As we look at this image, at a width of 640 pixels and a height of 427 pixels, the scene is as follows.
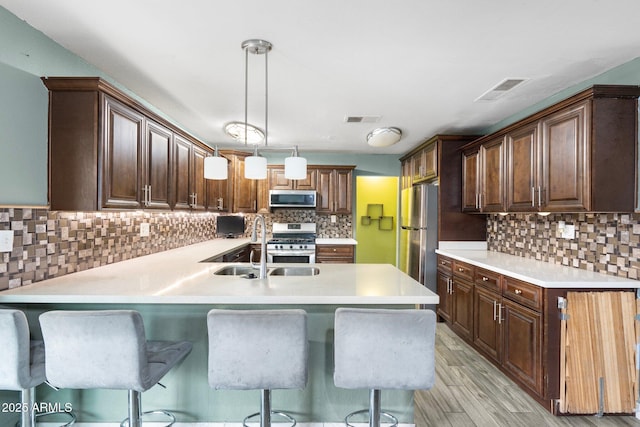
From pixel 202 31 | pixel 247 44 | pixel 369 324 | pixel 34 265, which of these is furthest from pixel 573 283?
pixel 34 265

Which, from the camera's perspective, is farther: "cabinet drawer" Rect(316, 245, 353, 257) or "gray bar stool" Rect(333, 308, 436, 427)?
"cabinet drawer" Rect(316, 245, 353, 257)

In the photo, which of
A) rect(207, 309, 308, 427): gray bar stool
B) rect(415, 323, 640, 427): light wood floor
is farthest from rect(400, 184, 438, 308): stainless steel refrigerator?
rect(207, 309, 308, 427): gray bar stool

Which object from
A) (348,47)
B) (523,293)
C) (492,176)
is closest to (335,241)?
(492,176)

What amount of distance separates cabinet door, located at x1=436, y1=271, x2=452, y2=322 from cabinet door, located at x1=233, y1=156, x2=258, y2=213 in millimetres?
2856

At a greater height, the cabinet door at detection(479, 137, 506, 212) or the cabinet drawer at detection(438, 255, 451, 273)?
the cabinet door at detection(479, 137, 506, 212)

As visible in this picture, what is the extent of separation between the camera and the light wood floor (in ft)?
7.13

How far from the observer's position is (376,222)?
264 inches

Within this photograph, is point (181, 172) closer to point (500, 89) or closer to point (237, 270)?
point (237, 270)

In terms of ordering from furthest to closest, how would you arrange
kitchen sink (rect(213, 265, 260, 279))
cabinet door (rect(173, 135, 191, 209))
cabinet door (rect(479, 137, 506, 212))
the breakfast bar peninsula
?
cabinet door (rect(479, 137, 506, 212))
cabinet door (rect(173, 135, 191, 209))
kitchen sink (rect(213, 265, 260, 279))
the breakfast bar peninsula

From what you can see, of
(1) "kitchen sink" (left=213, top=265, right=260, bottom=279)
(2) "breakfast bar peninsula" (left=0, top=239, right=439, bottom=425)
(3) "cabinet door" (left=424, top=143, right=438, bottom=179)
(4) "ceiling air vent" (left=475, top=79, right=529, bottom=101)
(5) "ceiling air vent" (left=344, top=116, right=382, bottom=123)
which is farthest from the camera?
(3) "cabinet door" (left=424, top=143, right=438, bottom=179)

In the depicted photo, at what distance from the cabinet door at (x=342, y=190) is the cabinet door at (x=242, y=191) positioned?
1273 mm

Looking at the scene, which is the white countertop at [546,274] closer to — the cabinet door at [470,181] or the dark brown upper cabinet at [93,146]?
the cabinet door at [470,181]

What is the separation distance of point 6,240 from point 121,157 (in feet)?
2.46

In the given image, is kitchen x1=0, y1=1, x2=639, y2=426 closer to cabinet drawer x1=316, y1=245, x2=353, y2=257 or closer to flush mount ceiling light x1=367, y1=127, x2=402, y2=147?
flush mount ceiling light x1=367, y1=127, x2=402, y2=147
